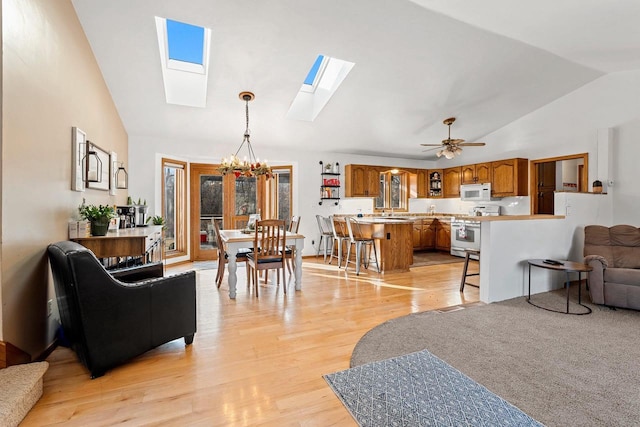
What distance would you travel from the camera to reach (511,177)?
5949mm

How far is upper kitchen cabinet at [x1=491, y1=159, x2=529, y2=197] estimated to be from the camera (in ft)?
19.2

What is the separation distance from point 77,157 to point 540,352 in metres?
4.47

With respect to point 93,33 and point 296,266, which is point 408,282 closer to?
point 296,266

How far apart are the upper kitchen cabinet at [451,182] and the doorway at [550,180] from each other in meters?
1.55

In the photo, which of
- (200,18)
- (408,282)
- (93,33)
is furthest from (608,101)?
(93,33)

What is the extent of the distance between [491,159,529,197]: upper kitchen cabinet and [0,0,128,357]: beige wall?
6.89m

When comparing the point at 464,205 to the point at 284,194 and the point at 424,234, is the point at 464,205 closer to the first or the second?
the point at 424,234

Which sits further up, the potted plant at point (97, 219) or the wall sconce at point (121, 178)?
the wall sconce at point (121, 178)

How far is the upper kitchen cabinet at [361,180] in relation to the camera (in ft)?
22.4

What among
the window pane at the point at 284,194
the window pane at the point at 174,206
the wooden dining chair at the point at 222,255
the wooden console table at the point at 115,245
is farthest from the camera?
the window pane at the point at 284,194

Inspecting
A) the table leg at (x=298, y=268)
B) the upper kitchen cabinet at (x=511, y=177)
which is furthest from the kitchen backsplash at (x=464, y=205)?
the table leg at (x=298, y=268)

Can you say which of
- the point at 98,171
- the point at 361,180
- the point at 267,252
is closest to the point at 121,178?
the point at 98,171

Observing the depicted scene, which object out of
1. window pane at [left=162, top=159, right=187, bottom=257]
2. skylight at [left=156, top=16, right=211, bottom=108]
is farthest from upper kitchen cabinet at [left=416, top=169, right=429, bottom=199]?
window pane at [left=162, top=159, right=187, bottom=257]

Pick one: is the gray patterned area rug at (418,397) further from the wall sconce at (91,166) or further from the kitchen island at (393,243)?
the wall sconce at (91,166)
